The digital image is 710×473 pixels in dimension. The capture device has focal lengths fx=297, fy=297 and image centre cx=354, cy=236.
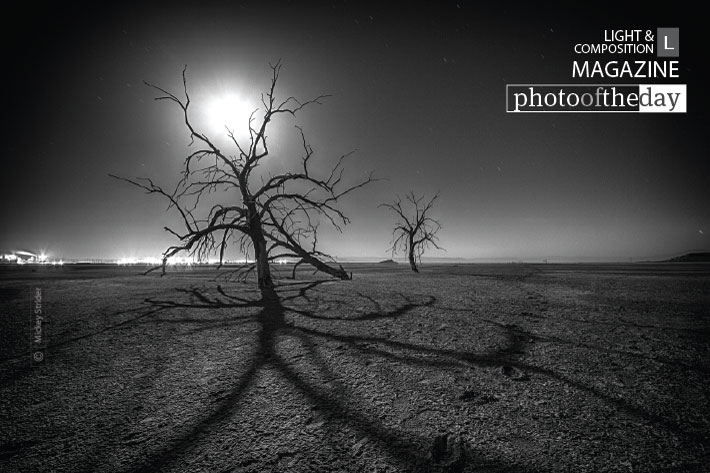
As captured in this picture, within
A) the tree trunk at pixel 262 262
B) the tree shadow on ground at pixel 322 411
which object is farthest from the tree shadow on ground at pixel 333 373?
the tree trunk at pixel 262 262

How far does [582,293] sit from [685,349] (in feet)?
14.5

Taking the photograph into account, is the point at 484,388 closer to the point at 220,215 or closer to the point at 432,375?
the point at 432,375

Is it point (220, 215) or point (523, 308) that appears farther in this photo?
point (220, 215)

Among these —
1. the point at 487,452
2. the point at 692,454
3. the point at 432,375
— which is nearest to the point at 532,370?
the point at 432,375

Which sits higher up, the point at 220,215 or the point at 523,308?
the point at 220,215

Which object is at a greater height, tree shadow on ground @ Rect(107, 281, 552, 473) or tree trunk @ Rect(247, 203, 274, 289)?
tree trunk @ Rect(247, 203, 274, 289)

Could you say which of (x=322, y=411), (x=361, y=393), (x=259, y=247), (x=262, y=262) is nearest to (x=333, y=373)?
(x=361, y=393)

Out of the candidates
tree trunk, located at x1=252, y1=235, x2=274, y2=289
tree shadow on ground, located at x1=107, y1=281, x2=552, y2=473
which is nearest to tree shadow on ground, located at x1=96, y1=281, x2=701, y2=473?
tree shadow on ground, located at x1=107, y1=281, x2=552, y2=473

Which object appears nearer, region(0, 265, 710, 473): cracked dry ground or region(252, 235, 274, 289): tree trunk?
region(0, 265, 710, 473): cracked dry ground

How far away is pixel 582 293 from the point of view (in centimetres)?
758

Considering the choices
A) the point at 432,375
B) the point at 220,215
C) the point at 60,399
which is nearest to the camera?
the point at 60,399

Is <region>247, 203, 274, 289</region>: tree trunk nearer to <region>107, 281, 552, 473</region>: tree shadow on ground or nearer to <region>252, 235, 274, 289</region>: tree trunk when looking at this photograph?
<region>252, 235, 274, 289</region>: tree trunk

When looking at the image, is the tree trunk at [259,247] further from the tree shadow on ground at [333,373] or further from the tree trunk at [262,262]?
the tree shadow on ground at [333,373]

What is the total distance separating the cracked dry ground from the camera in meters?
1.90
